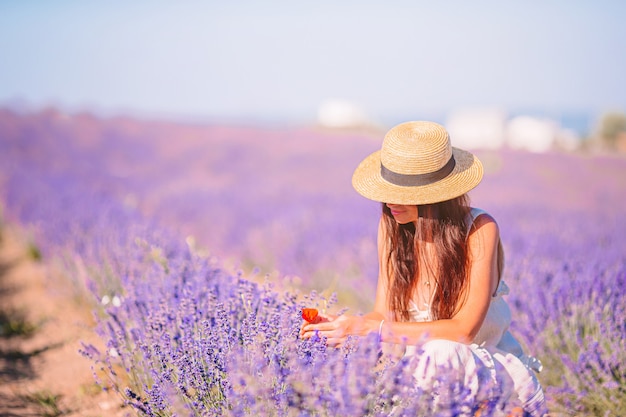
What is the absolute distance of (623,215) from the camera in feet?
19.2

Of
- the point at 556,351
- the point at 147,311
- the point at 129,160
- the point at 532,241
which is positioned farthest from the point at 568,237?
the point at 129,160

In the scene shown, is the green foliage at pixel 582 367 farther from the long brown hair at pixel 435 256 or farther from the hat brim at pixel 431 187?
the hat brim at pixel 431 187

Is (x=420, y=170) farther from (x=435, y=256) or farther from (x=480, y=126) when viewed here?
(x=480, y=126)

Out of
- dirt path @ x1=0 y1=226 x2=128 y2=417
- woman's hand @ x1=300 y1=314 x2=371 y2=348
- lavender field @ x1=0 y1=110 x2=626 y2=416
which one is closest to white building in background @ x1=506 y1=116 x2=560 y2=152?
lavender field @ x1=0 y1=110 x2=626 y2=416

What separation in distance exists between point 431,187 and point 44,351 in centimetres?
259

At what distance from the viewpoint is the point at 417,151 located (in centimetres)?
169

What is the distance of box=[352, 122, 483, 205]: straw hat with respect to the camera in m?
1.68

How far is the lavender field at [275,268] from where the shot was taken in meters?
1.40

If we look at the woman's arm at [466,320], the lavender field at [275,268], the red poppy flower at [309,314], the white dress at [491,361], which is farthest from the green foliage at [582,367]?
the red poppy flower at [309,314]

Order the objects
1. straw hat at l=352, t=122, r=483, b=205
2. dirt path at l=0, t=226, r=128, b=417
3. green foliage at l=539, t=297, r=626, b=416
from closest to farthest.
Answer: straw hat at l=352, t=122, r=483, b=205, green foliage at l=539, t=297, r=626, b=416, dirt path at l=0, t=226, r=128, b=417

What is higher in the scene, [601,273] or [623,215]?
[601,273]

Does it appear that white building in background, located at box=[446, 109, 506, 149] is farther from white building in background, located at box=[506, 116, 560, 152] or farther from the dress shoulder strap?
the dress shoulder strap

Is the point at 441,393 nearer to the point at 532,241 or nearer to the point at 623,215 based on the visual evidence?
the point at 532,241

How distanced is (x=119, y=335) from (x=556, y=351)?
177 cm
